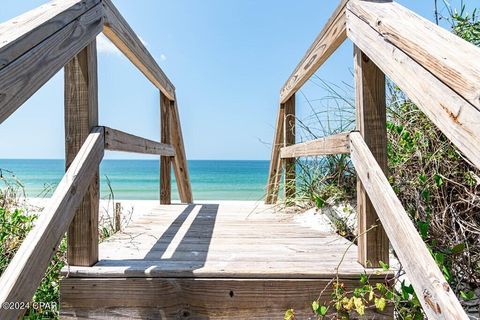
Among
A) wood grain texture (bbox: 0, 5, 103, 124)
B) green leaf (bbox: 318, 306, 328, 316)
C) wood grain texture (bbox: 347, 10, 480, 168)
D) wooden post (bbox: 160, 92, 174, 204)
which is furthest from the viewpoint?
wooden post (bbox: 160, 92, 174, 204)

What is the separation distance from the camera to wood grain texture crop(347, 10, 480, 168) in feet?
1.87

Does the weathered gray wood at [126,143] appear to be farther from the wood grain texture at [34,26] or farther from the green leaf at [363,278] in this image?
the green leaf at [363,278]

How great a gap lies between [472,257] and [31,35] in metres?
1.64

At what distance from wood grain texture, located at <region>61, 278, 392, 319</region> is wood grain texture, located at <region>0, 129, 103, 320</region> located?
296 millimetres

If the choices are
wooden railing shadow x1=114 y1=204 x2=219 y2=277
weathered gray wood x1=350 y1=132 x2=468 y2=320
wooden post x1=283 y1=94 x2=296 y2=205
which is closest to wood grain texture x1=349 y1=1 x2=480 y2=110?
weathered gray wood x1=350 y1=132 x2=468 y2=320

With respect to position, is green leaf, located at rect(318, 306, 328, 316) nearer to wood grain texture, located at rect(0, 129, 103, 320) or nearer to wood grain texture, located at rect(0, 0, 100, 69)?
wood grain texture, located at rect(0, 129, 103, 320)

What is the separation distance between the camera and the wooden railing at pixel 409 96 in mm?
610

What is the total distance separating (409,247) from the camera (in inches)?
34.1

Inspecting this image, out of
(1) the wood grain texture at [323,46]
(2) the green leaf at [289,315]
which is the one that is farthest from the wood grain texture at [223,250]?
(1) the wood grain texture at [323,46]

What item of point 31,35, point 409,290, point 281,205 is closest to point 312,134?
point 281,205

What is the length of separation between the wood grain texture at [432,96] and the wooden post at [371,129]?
0.14 meters

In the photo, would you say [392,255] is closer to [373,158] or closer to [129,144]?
[373,158]

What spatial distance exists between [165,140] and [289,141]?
120 cm

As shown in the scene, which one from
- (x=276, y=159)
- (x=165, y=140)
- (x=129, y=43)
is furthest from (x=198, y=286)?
(x=276, y=159)
